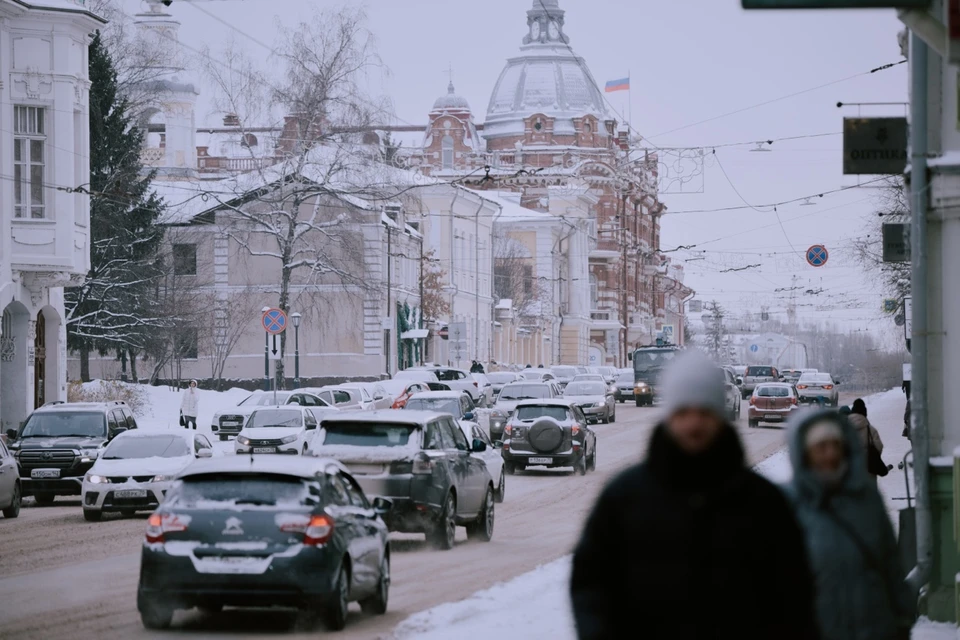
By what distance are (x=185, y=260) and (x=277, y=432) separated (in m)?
38.2

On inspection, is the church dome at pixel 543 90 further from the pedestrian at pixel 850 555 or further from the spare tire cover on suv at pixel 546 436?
the pedestrian at pixel 850 555

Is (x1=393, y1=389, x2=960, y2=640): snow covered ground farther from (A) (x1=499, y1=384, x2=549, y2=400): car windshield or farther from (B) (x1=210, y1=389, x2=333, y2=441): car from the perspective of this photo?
(A) (x1=499, y1=384, x2=549, y2=400): car windshield

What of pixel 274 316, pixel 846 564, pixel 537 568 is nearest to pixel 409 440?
pixel 537 568

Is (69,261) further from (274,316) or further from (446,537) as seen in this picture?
(446,537)

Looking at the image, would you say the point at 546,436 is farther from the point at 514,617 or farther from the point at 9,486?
the point at 514,617

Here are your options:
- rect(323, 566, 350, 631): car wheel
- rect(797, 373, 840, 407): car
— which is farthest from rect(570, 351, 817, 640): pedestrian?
rect(797, 373, 840, 407): car

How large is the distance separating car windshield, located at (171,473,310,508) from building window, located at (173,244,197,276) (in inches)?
2292

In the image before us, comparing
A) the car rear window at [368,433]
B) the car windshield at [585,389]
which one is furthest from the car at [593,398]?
the car rear window at [368,433]

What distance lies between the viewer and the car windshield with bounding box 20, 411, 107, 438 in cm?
2975

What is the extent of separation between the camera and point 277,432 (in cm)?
3619

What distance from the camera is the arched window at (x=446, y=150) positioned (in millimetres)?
139250

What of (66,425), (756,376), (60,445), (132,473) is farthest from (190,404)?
(756,376)

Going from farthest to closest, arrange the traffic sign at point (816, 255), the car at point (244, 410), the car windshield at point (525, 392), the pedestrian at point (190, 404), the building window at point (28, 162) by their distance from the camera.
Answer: the traffic sign at point (816, 255), the car windshield at point (525, 392), the pedestrian at point (190, 404), the car at point (244, 410), the building window at point (28, 162)

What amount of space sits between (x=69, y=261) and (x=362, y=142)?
641 inches
